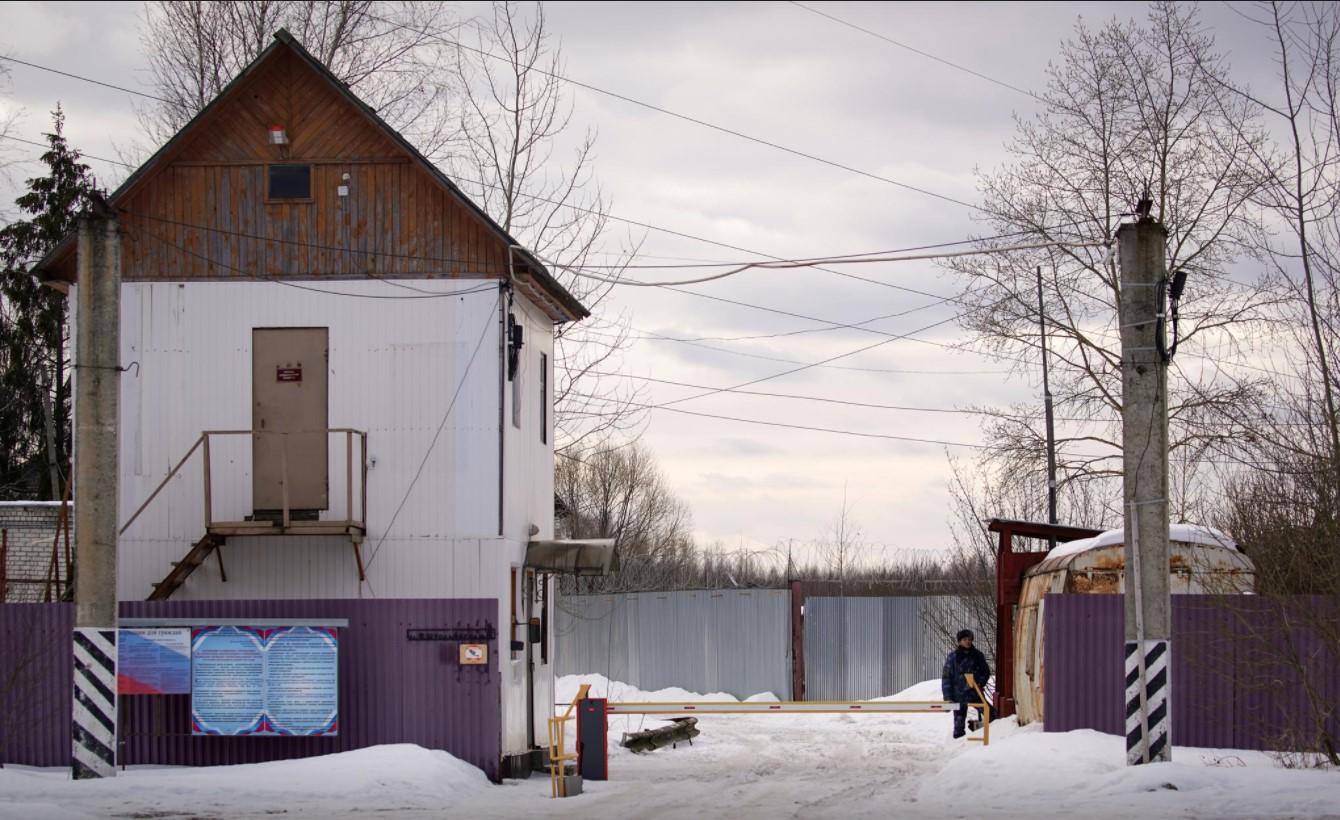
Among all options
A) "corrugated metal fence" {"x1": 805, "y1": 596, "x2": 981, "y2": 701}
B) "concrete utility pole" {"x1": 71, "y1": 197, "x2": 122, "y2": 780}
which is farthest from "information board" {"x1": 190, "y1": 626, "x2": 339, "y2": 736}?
"corrugated metal fence" {"x1": 805, "y1": 596, "x2": 981, "y2": 701}

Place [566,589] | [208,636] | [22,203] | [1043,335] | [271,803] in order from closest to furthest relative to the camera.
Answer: [271,803]
[208,636]
[1043,335]
[22,203]
[566,589]

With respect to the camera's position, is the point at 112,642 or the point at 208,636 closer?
the point at 112,642

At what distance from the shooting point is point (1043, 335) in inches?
1294

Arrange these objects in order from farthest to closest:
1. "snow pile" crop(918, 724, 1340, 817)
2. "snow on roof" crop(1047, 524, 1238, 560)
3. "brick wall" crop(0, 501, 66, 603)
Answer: "brick wall" crop(0, 501, 66, 603), "snow on roof" crop(1047, 524, 1238, 560), "snow pile" crop(918, 724, 1340, 817)

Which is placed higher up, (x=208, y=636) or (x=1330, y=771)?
(x=208, y=636)

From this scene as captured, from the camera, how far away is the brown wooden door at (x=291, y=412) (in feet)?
71.6

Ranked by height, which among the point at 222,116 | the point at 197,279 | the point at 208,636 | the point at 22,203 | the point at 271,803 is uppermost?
the point at 22,203

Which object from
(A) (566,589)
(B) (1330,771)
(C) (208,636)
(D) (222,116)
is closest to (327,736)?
(C) (208,636)

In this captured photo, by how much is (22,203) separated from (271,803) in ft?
99.7

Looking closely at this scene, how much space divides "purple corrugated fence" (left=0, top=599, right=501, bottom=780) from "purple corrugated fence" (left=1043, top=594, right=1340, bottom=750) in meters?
7.85

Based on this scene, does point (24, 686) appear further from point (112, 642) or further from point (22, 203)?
point (22, 203)

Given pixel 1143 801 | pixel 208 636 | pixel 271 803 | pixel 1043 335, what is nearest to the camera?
pixel 1143 801

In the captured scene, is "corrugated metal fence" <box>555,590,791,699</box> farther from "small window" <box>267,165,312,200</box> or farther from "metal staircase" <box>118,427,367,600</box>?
"small window" <box>267,165,312,200</box>

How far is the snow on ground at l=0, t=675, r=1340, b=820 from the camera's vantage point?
15.9 metres
